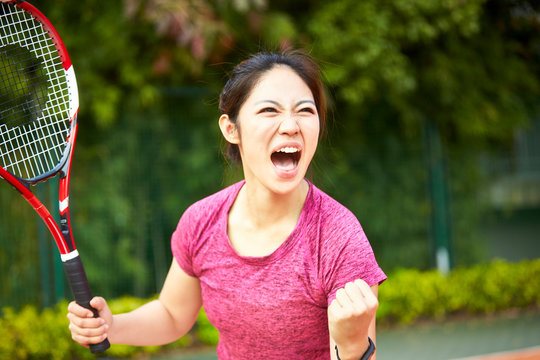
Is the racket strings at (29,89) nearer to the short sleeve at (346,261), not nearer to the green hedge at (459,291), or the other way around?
the short sleeve at (346,261)

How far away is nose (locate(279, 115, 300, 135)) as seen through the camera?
190 centimetres

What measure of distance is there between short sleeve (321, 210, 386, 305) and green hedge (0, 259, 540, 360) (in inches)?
158

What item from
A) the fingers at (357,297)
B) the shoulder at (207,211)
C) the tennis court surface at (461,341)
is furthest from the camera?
the tennis court surface at (461,341)

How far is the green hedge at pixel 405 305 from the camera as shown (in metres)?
5.23

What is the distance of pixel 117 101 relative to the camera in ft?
19.2

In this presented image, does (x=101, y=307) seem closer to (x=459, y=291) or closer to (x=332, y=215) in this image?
(x=332, y=215)

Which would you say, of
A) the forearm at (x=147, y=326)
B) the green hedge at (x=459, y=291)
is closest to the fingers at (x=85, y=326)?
the forearm at (x=147, y=326)

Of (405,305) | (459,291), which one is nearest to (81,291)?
(405,305)

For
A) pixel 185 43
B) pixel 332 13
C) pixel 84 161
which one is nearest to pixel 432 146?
Answer: pixel 332 13

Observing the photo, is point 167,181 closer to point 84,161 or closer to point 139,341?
point 84,161

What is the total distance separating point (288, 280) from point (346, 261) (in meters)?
0.20

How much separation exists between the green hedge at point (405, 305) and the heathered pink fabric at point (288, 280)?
3.65 meters

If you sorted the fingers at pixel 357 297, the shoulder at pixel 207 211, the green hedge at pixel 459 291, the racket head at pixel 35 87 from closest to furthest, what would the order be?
1. the fingers at pixel 357 297
2. the shoulder at pixel 207 211
3. the racket head at pixel 35 87
4. the green hedge at pixel 459 291

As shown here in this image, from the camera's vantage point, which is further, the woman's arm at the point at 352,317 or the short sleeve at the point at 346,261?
the short sleeve at the point at 346,261
